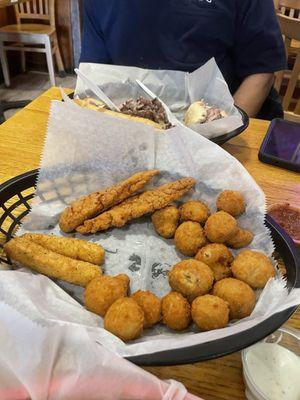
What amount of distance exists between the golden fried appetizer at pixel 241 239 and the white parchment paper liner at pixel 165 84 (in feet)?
2.18

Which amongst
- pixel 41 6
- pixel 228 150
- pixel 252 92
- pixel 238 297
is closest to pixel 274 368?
pixel 238 297

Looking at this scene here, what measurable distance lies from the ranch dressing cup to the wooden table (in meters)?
0.03

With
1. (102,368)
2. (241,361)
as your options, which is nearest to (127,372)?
(102,368)

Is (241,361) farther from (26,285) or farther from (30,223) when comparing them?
(30,223)

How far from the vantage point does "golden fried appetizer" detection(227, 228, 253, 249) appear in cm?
82

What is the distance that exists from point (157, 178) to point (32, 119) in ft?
2.16

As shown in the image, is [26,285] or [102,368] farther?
[26,285]

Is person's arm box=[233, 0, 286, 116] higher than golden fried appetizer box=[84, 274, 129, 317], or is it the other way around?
person's arm box=[233, 0, 286, 116]

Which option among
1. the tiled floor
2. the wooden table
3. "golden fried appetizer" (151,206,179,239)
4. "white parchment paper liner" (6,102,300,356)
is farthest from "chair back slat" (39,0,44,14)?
"golden fried appetizer" (151,206,179,239)

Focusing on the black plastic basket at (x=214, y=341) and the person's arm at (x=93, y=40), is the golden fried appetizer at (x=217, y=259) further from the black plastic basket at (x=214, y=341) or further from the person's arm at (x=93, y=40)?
the person's arm at (x=93, y=40)

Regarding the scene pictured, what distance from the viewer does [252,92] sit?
1.63 meters

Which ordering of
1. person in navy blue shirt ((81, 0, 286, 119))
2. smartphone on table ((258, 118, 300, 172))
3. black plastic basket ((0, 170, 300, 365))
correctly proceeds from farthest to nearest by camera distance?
person in navy blue shirt ((81, 0, 286, 119))
smartphone on table ((258, 118, 300, 172))
black plastic basket ((0, 170, 300, 365))

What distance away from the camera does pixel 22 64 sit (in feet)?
14.9

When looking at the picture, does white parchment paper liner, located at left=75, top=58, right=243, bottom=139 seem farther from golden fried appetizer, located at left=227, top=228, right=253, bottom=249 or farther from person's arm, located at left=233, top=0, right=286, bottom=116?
golden fried appetizer, located at left=227, top=228, right=253, bottom=249
